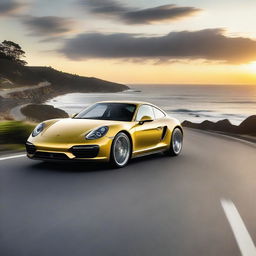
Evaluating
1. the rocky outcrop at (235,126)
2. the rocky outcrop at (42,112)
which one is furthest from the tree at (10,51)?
the rocky outcrop at (235,126)

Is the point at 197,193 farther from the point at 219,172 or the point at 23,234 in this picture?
the point at 23,234

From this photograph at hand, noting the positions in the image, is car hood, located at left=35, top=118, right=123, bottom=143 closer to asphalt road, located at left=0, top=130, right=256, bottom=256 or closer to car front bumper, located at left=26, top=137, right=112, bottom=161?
car front bumper, located at left=26, top=137, right=112, bottom=161

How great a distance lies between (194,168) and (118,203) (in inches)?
158

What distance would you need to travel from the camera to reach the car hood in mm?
10164

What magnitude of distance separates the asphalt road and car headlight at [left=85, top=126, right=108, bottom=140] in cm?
60

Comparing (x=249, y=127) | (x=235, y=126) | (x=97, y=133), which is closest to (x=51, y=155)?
(x=97, y=133)

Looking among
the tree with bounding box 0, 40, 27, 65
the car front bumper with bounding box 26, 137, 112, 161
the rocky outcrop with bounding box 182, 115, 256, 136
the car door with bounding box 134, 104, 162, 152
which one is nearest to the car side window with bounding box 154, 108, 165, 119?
the car door with bounding box 134, 104, 162, 152

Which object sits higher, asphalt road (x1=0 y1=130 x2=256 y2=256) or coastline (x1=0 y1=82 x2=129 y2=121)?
asphalt road (x1=0 y1=130 x2=256 y2=256)

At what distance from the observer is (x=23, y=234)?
5.42m

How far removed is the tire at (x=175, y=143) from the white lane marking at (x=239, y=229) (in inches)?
205

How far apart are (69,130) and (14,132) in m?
4.62

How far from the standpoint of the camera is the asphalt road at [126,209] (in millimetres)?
5098

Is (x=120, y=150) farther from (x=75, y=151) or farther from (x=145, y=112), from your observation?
(x=145, y=112)

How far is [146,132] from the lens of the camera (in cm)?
1152
